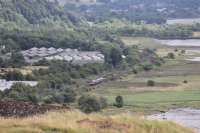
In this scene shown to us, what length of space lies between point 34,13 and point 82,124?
11962 centimetres

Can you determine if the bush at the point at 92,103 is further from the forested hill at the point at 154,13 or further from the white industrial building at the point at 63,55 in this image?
the forested hill at the point at 154,13

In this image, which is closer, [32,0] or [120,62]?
[120,62]

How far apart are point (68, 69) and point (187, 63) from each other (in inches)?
605

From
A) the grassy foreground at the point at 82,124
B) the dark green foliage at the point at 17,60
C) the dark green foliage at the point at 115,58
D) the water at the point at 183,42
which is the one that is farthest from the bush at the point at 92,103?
the water at the point at 183,42

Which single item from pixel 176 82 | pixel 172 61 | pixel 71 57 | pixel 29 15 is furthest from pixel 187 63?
pixel 29 15

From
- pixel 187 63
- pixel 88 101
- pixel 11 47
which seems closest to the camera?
pixel 88 101

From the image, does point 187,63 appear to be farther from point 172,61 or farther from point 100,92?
point 100,92

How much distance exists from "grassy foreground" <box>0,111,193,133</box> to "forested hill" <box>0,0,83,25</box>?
348 ft

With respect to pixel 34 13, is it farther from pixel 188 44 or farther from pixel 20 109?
pixel 20 109

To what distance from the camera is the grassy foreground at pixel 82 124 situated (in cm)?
1592

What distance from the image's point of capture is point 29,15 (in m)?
134

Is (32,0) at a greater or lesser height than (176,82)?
greater

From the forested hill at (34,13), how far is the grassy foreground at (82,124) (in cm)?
10611

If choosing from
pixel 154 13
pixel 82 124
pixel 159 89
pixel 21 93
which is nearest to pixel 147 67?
pixel 159 89
